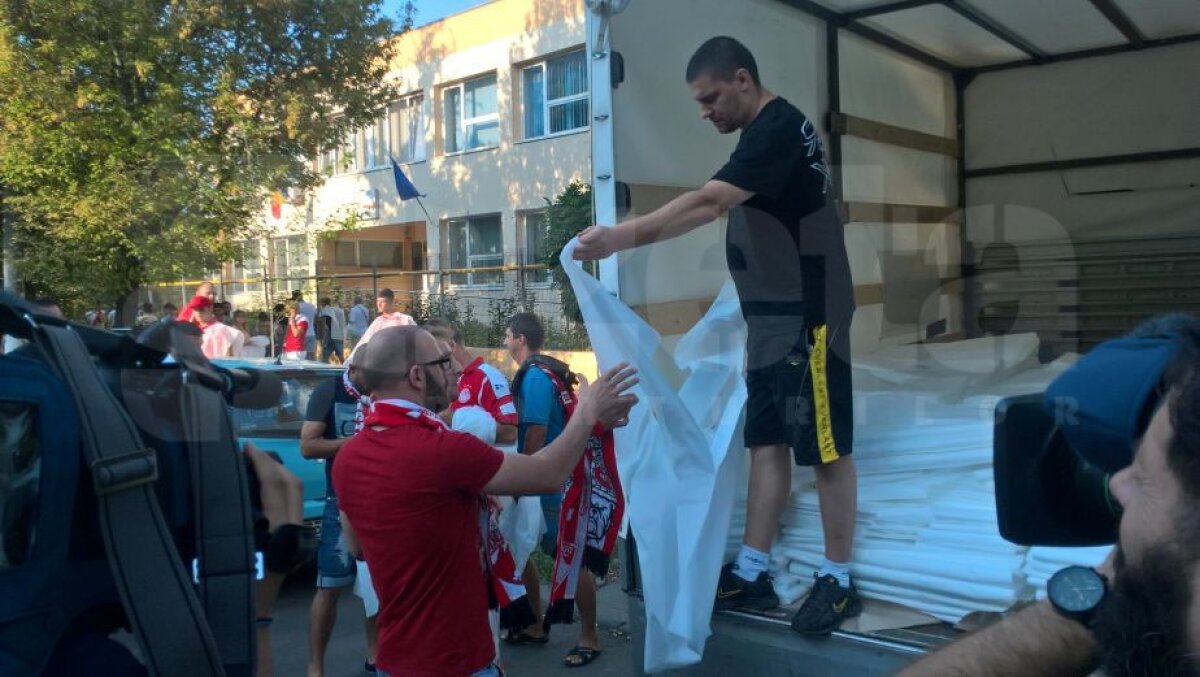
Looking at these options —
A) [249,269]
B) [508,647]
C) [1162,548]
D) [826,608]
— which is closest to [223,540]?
[1162,548]

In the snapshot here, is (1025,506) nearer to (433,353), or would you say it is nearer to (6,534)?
(6,534)

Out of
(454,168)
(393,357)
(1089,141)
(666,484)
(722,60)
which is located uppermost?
(454,168)

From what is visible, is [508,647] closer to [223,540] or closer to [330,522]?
[330,522]

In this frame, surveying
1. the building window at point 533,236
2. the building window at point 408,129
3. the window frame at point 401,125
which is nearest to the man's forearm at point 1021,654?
the building window at point 533,236

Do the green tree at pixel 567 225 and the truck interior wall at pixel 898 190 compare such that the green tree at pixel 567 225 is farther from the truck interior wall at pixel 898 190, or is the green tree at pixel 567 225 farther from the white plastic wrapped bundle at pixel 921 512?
the white plastic wrapped bundle at pixel 921 512

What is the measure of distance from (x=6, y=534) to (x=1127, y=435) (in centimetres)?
151

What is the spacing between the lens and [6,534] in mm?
1428

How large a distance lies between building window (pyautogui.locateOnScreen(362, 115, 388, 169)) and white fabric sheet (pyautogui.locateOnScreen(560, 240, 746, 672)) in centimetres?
2091

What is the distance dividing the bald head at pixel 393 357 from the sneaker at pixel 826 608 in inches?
54.2

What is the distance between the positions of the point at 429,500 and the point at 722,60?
5.78ft

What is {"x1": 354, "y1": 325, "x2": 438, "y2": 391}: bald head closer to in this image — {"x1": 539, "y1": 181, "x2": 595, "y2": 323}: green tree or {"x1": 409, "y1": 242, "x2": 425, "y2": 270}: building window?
{"x1": 539, "y1": 181, "x2": 595, "y2": 323}: green tree

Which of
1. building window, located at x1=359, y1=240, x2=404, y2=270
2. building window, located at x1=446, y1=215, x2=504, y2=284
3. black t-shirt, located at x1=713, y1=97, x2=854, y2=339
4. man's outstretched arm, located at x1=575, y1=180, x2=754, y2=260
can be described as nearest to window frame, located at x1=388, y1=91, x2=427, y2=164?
building window, located at x1=446, y1=215, x2=504, y2=284

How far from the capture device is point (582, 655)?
5043 mm

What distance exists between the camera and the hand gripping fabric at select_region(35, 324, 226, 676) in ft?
4.84
